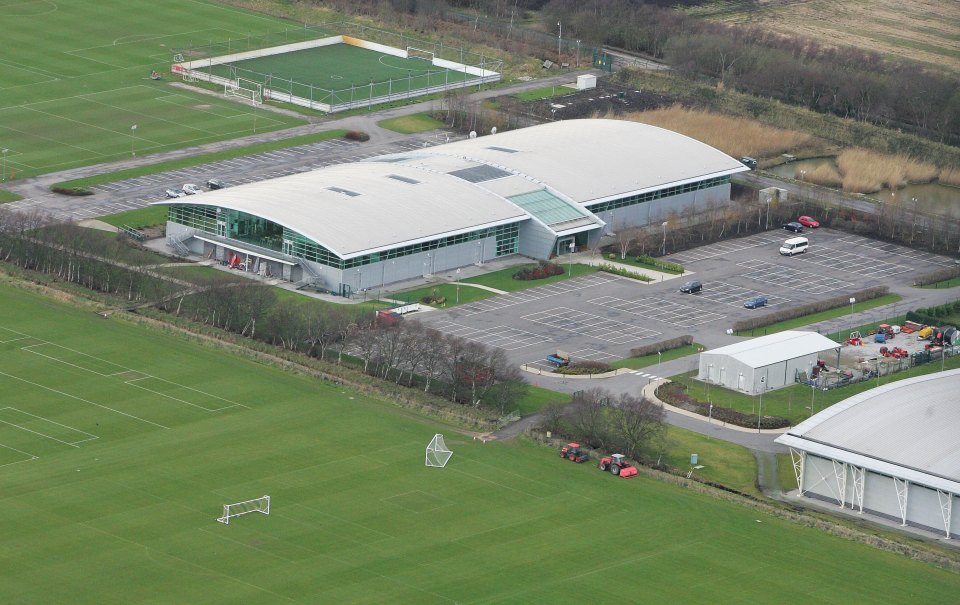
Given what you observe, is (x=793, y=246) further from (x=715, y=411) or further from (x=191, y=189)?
(x=191, y=189)

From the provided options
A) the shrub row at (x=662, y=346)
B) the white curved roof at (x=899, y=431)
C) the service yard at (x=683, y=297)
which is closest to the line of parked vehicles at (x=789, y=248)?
the service yard at (x=683, y=297)

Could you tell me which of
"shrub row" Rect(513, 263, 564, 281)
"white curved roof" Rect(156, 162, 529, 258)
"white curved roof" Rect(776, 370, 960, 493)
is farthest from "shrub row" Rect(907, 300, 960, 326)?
"white curved roof" Rect(156, 162, 529, 258)

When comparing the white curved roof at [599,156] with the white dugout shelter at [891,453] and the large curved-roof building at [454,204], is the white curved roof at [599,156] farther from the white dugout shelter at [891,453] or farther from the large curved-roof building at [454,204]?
the white dugout shelter at [891,453]

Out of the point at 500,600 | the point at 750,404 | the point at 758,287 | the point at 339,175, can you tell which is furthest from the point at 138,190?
the point at 500,600

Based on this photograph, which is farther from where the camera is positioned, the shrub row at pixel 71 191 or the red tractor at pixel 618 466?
the shrub row at pixel 71 191

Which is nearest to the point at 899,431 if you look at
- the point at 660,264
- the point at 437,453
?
the point at 437,453

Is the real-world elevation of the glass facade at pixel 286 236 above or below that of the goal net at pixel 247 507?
above

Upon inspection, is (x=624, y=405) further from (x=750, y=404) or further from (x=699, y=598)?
(x=699, y=598)

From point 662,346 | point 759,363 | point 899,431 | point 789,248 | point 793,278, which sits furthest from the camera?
point 789,248
